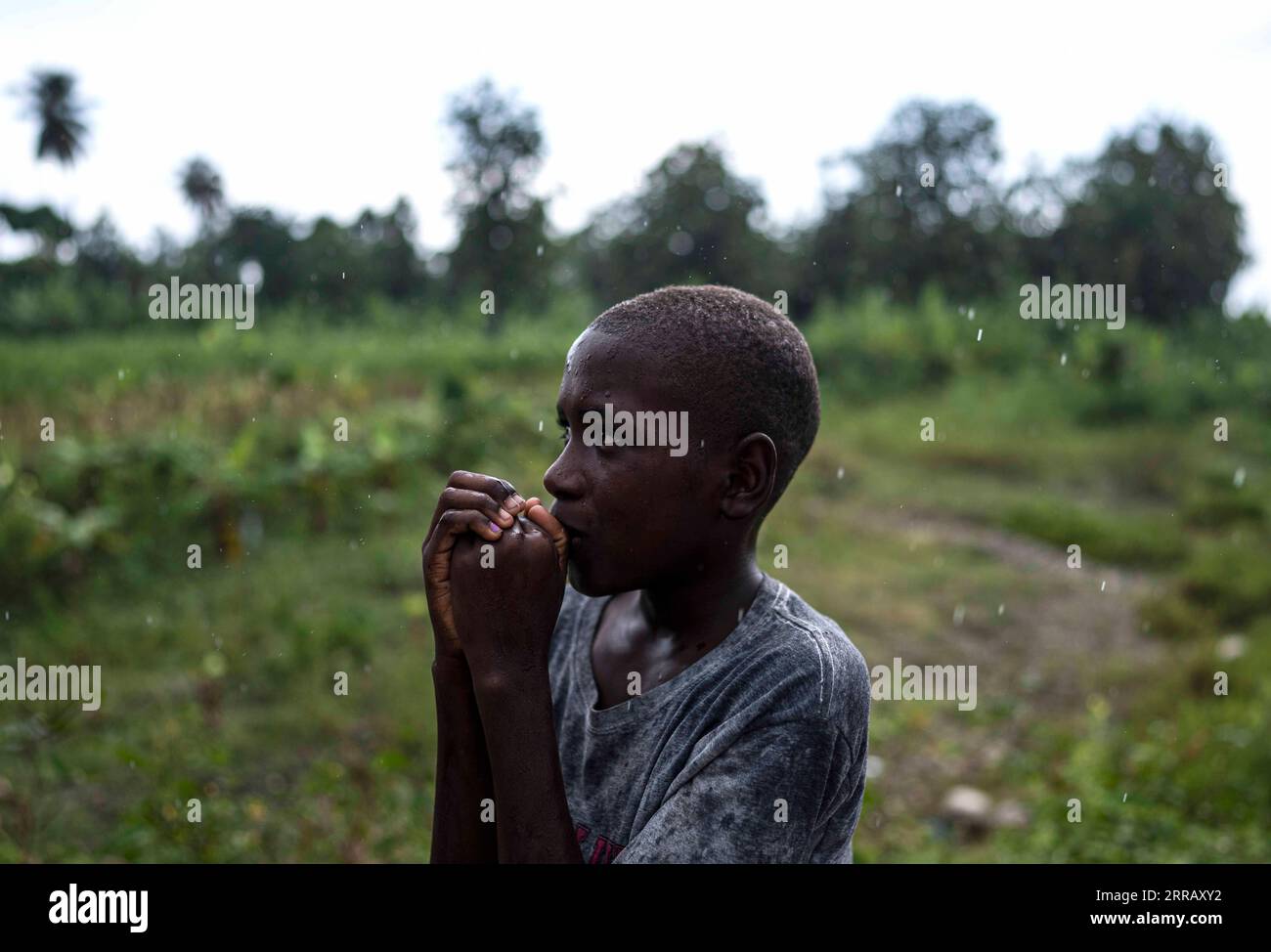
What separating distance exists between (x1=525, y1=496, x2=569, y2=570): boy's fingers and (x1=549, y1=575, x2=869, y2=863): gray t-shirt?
0.90ft

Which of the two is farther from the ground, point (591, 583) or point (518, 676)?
point (591, 583)

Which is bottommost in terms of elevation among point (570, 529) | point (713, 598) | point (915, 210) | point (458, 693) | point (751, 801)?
point (751, 801)

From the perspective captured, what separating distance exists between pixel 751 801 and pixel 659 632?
38 cm

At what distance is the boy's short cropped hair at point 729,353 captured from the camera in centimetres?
157

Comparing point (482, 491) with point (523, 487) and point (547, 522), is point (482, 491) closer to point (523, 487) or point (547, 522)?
point (547, 522)

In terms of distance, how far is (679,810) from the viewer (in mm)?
1466

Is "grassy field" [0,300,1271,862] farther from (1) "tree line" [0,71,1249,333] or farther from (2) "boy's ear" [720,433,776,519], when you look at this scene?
(2) "boy's ear" [720,433,776,519]

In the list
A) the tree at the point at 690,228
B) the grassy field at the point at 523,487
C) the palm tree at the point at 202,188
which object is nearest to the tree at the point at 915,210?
the grassy field at the point at 523,487

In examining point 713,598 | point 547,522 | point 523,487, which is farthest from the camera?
point 523,487

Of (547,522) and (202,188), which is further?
(202,188)

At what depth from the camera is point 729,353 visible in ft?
5.20

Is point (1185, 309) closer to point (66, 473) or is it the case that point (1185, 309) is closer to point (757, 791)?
point (66, 473)

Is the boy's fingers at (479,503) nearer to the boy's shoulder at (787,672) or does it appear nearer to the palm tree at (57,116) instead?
the boy's shoulder at (787,672)

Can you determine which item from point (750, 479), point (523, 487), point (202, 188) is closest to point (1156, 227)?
point (523, 487)
